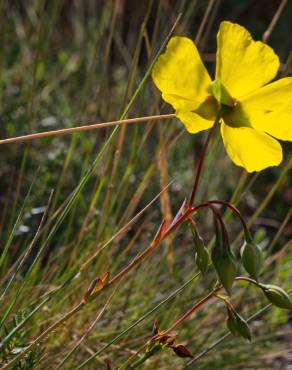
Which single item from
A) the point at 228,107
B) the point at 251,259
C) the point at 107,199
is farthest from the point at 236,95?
the point at 107,199

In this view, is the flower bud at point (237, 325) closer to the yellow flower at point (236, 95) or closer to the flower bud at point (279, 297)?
the flower bud at point (279, 297)

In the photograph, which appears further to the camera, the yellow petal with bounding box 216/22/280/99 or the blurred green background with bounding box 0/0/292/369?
the blurred green background with bounding box 0/0/292/369

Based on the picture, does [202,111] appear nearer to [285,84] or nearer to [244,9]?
[285,84]

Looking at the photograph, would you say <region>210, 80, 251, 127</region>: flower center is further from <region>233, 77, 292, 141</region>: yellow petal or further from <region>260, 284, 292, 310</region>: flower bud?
<region>260, 284, 292, 310</region>: flower bud

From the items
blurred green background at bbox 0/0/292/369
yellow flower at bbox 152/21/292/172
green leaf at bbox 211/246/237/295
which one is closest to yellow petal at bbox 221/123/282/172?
yellow flower at bbox 152/21/292/172

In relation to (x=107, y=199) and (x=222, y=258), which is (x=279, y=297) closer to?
(x=222, y=258)

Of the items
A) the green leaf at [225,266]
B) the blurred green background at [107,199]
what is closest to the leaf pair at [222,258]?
the green leaf at [225,266]

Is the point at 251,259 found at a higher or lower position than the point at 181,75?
lower
